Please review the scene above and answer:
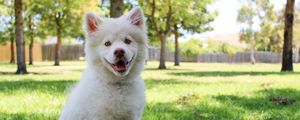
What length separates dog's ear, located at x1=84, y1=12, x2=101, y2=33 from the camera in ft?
13.8

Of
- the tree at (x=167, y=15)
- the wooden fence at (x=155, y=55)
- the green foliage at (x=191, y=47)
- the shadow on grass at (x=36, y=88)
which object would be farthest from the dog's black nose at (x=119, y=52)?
the wooden fence at (x=155, y=55)

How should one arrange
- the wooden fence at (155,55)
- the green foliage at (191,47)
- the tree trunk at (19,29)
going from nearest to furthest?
the tree trunk at (19,29), the green foliage at (191,47), the wooden fence at (155,55)

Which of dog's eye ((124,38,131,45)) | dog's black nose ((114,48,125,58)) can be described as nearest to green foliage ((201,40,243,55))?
dog's eye ((124,38,131,45))

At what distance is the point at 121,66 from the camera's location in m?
4.05

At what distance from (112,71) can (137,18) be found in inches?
21.8

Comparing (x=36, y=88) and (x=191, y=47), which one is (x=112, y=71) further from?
(x=191, y=47)

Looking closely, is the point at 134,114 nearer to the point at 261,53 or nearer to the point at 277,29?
the point at 277,29

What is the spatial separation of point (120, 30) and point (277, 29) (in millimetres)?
68659

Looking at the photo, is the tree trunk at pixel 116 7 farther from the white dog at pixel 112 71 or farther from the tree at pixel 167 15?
the tree at pixel 167 15

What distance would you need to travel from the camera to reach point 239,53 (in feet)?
244

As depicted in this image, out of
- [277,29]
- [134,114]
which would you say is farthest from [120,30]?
[277,29]

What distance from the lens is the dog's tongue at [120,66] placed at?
4041 millimetres

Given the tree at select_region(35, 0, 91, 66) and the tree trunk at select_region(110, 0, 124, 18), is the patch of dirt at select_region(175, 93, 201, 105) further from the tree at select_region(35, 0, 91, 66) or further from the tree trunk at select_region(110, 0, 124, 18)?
the tree at select_region(35, 0, 91, 66)

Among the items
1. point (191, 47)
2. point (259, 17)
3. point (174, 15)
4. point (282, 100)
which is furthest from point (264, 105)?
point (259, 17)
